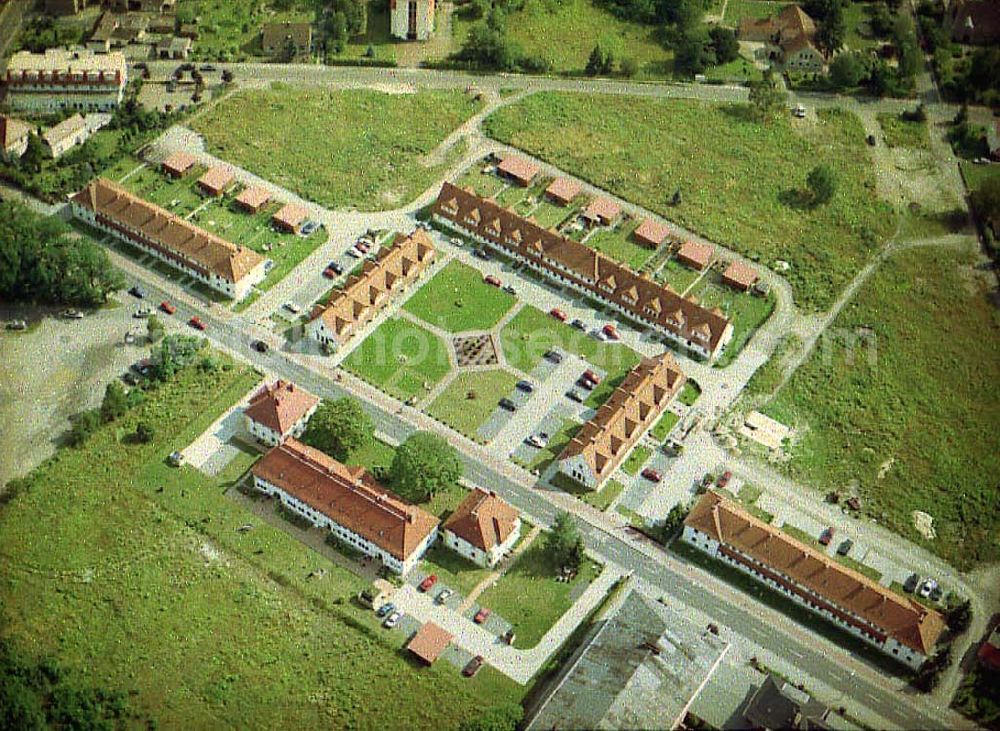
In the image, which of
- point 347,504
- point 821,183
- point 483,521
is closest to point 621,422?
point 483,521

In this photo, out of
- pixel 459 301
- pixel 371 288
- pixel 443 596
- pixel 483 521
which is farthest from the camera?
pixel 459 301

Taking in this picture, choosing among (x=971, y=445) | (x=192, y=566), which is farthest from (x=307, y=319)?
(x=971, y=445)

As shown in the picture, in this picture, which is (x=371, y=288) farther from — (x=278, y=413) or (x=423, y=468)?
(x=423, y=468)

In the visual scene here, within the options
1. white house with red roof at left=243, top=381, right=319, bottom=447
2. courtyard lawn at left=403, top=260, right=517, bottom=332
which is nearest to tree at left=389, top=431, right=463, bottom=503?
white house with red roof at left=243, top=381, right=319, bottom=447

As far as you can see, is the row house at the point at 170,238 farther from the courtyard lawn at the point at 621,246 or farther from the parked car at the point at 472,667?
the parked car at the point at 472,667

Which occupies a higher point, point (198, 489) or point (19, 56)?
point (19, 56)

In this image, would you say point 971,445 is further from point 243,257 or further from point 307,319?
point 243,257
